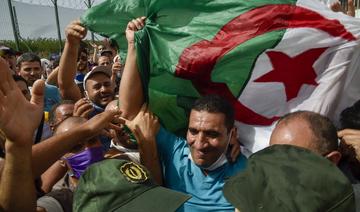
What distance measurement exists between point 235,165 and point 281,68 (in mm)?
585

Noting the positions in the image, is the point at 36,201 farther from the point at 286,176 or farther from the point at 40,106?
the point at 286,176

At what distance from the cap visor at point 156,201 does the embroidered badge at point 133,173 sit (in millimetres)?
53

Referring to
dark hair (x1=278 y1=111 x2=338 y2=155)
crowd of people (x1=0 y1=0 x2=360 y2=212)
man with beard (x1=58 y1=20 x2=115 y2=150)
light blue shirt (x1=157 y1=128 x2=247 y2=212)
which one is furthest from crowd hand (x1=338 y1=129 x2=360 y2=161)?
man with beard (x1=58 y1=20 x2=115 y2=150)

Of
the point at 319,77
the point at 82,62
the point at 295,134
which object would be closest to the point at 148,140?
the point at 295,134

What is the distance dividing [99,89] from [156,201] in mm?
2451

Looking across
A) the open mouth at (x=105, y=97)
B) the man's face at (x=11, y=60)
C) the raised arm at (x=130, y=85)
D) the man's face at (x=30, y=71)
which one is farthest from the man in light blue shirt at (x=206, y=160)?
the man's face at (x=11, y=60)

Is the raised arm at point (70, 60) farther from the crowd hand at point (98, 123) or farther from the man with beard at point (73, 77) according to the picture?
the crowd hand at point (98, 123)

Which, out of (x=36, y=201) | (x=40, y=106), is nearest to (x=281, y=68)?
(x=40, y=106)

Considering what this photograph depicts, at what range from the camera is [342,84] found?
7.14 feet

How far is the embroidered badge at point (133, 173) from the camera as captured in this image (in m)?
1.29

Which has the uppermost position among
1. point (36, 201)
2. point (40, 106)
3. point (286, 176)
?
point (286, 176)

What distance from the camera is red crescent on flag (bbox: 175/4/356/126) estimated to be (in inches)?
87.3

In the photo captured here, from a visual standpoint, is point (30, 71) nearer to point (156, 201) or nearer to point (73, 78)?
point (73, 78)

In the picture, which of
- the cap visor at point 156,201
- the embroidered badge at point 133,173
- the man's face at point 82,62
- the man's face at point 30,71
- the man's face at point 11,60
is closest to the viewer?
the cap visor at point 156,201
